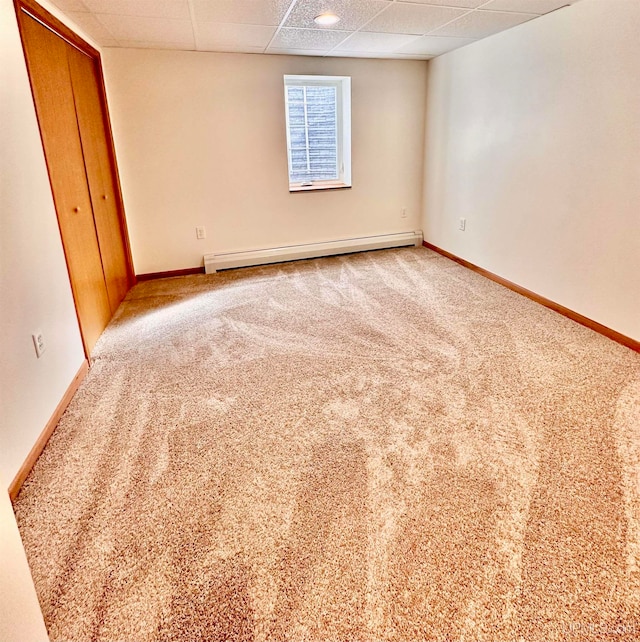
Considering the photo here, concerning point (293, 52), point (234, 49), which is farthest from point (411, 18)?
point (234, 49)

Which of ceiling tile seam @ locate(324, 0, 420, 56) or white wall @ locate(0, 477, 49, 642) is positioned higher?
ceiling tile seam @ locate(324, 0, 420, 56)

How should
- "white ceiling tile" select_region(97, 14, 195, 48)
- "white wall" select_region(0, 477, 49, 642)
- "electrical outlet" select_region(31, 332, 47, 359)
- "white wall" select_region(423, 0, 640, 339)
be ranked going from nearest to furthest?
1. "white wall" select_region(0, 477, 49, 642)
2. "electrical outlet" select_region(31, 332, 47, 359)
3. "white wall" select_region(423, 0, 640, 339)
4. "white ceiling tile" select_region(97, 14, 195, 48)

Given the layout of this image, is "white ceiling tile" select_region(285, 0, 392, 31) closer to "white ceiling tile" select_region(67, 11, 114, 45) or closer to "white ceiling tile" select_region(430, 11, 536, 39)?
"white ceiling tile" select_region(430, 11, 536, 39)

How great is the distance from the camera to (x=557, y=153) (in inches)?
118

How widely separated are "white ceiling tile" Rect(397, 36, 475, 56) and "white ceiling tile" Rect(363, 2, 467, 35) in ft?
0.91

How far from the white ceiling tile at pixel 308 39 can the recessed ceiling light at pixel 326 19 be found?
172 mm

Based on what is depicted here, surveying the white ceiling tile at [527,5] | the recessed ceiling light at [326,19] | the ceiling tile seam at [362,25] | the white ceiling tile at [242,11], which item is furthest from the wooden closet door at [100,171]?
the white ceiling tile at [527,5]

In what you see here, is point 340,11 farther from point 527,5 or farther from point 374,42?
point 527,5

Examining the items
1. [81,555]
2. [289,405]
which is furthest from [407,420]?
[81,555]

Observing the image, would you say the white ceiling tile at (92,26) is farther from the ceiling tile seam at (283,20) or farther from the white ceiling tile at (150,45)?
the ceiling tile seam at (283,20)

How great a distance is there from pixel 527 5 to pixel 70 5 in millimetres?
2761

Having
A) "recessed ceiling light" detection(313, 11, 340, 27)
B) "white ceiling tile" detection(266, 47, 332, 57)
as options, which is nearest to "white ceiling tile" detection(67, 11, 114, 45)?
"white ceiling tile" detection(266, 47, 332, 57)

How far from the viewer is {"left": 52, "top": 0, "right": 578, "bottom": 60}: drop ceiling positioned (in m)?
2.58

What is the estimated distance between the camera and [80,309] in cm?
259
